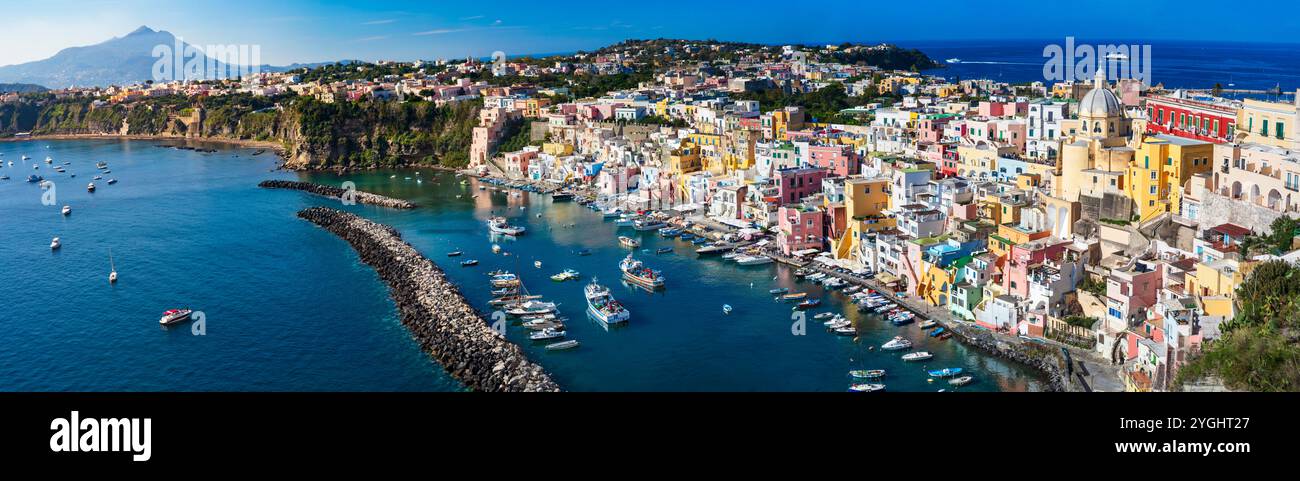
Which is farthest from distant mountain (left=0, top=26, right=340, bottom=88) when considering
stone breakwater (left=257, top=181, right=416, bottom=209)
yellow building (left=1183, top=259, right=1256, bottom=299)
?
yellow building (left=1183, top=259, right=1256, bottom=299)

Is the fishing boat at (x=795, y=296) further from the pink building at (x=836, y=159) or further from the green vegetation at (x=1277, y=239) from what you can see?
the pink building at (x=836, y=159)

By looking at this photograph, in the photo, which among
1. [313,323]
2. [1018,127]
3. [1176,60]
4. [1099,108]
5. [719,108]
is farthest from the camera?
[1176,60]

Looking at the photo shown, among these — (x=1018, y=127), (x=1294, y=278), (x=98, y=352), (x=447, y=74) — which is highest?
(x=447, y=74)

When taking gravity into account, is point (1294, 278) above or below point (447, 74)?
below

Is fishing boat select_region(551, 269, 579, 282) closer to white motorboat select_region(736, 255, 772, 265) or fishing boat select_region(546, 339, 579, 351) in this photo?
white motorboat select_region(736, 255, 772, 265)

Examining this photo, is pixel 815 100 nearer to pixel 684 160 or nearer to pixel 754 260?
pixel 684 160

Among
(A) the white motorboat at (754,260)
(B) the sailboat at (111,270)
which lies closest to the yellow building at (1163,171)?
(A) the white motorboat at (754,260)
